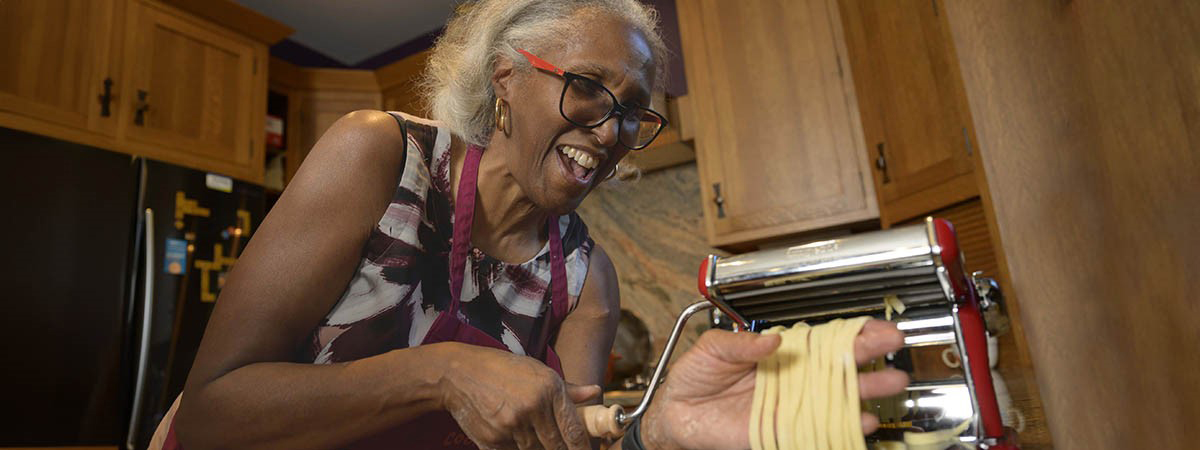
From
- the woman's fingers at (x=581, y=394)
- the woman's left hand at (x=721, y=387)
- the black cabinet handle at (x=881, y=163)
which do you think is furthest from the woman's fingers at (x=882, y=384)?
the black cabinet handle at (x=881, y=163)

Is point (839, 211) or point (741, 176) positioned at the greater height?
point (741, 176)

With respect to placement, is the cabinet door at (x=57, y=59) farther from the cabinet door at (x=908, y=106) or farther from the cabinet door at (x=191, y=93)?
the cabinet door at (x=908, y=106)

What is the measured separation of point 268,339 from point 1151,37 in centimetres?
65

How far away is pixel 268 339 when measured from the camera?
52 cm

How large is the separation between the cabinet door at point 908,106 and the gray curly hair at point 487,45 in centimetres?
63

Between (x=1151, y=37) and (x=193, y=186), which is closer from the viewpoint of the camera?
(x=1151, y=37)

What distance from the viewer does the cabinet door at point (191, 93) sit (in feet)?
4.87

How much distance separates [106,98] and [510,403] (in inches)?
55.9

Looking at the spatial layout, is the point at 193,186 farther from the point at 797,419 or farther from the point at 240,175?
the point at 797,419

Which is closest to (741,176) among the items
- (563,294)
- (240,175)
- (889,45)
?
(889,45)

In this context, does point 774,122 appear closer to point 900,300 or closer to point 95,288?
point 900,300

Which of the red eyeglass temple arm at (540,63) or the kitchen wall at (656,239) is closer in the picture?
the red eyeglass temple arm at (540,63)

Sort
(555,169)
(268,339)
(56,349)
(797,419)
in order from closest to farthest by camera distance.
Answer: (797,419), (268,339), (555,169), (56,349)

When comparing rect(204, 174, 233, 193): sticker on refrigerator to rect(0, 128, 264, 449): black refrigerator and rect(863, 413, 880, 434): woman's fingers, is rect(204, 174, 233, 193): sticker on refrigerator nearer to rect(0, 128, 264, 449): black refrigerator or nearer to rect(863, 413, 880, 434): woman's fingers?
rect(0, 128, 264, 449): black refrigerator
